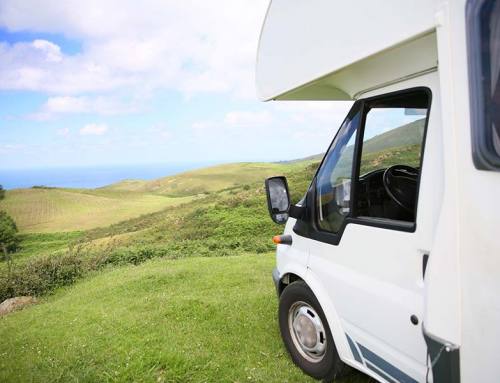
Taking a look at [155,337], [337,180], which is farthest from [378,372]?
[155,337]

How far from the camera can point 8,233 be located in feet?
142

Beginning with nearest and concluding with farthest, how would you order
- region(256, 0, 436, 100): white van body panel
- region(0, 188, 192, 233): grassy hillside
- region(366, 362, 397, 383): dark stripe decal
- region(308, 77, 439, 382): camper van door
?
region(256, 0, 436, 100): white van body panel, region(308, 77, 439, 382): camper van door, region(366, 362, 397, 383): dark stripe decal, region(0, 188, 192, 233): grassy hillside

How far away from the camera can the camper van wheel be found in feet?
10.5

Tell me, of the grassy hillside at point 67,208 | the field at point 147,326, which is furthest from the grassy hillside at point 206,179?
the field at point 147,326

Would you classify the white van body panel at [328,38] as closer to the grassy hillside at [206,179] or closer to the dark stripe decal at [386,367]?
the dark stripe decal at [386,367]

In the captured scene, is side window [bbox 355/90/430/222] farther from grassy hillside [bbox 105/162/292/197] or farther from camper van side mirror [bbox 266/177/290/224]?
grassy hillside [bbox 105/162/292/197]

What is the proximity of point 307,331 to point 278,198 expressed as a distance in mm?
1236

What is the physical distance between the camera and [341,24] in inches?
92.8

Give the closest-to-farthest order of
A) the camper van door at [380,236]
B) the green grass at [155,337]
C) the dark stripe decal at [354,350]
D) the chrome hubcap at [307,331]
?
the camper van door at [380,236]
the dark stripe decal at [354,350]
the chrome hubcap at [307,331]
the green grass at [155,337]

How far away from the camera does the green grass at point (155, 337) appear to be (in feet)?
13.0

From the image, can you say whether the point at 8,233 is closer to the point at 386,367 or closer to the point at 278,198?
the point at 278,198

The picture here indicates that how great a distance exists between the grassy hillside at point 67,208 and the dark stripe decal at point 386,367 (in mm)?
49755

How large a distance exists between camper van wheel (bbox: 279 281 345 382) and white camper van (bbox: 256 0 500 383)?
13 mm

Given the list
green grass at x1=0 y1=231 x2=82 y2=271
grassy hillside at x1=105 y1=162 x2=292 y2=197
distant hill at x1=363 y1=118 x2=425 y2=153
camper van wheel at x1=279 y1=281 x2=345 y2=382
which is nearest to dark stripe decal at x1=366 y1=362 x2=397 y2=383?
camper van wheel at x1=279 y1=281 x2=345 y2=382
